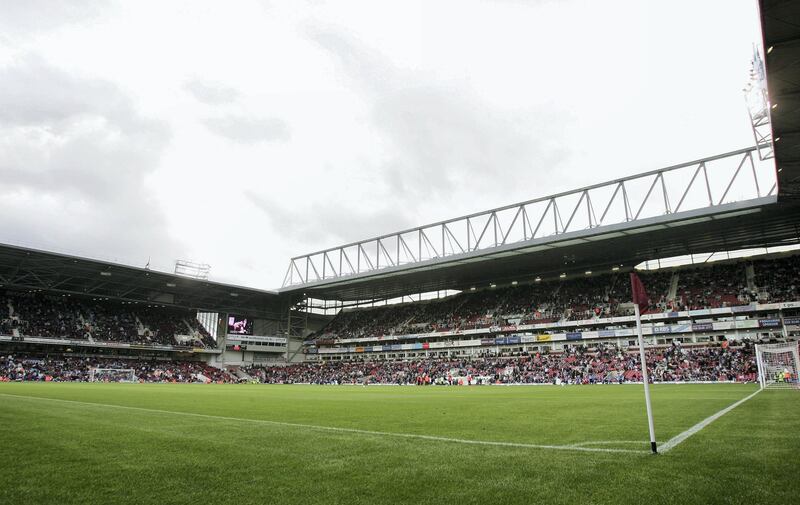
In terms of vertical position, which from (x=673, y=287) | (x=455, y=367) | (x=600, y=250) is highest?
(x=600, y=250)

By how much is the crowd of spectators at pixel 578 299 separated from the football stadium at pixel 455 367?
320 mm

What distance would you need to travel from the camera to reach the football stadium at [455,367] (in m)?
5.76

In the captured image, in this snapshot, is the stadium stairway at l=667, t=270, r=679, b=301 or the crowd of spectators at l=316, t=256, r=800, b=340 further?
the stadium stairway at l=667, t=270, r=679, b=301

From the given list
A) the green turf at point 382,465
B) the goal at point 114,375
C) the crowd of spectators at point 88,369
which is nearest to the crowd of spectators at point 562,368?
the crowd of spectators at point 88,369

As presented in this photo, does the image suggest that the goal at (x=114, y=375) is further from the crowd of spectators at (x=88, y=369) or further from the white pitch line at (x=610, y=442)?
the white pitch line at (x=610, y=442)

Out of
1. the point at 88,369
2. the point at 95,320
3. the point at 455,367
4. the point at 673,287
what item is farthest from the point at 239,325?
the point at 673,287

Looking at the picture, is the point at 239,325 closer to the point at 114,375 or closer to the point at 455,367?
the point at 114,375

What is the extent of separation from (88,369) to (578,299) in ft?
198

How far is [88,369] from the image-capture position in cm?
5691

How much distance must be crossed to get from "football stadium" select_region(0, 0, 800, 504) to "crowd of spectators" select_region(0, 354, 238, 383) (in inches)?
16.0

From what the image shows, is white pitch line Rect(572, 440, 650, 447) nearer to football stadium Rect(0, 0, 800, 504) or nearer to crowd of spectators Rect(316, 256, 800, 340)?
football stadium Rect(0, 0, 800, 504)

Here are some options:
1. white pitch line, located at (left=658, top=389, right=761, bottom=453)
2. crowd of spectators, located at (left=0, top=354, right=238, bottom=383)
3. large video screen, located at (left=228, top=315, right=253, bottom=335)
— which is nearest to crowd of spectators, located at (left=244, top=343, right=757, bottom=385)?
crowd of spectators, located at (left=0, top=354, right=238, bottom=383)

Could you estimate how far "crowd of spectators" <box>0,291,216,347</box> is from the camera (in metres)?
57.3

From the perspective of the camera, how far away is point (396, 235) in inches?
2491
